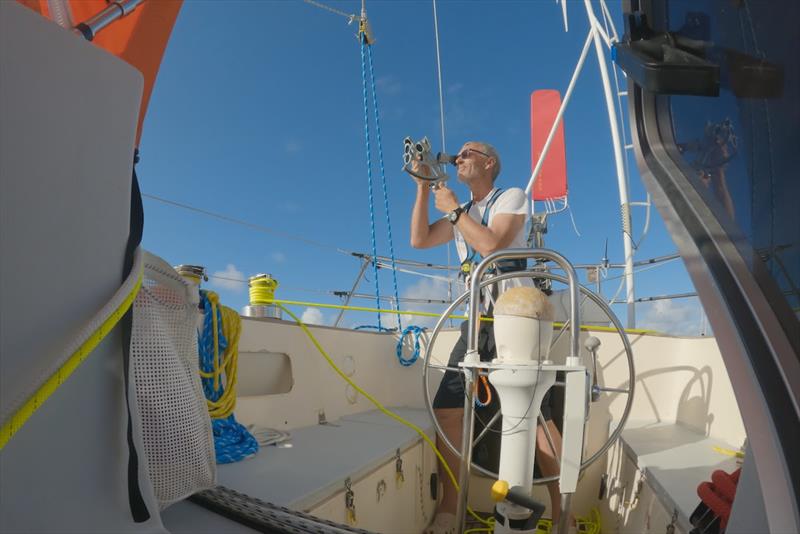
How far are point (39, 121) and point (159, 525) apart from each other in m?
0.59

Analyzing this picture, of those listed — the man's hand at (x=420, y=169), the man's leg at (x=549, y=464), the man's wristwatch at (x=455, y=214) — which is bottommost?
the man's leg at (x=549, y=464)

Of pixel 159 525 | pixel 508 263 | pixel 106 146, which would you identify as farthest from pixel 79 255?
pixel 508 263

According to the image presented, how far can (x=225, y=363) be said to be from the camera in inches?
45.9

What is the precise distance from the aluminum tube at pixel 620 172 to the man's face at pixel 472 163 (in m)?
1.99

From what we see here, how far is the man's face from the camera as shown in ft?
5.71

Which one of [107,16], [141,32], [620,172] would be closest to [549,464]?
[107,16]

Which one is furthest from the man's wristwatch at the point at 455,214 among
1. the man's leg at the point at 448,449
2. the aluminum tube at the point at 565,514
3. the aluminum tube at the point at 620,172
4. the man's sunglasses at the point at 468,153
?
the aluminum tube at the point at 620,172

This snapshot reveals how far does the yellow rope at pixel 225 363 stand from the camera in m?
1.13

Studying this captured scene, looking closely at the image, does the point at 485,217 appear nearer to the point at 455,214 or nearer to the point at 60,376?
the point at 455,214

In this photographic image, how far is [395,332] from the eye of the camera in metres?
2.77

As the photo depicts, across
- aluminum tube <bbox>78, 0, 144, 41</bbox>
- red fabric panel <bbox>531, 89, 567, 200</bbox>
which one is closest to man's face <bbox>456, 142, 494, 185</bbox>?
aluminum tube <bbox>78, 0, 144, 41</bbox>

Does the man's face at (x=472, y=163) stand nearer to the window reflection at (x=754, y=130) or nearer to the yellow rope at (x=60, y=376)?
the window reflection at (x=754, y=130)

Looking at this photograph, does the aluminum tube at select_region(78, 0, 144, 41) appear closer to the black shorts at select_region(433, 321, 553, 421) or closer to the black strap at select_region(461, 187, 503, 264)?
the black strap at select_region(461, 187, 503, 264)

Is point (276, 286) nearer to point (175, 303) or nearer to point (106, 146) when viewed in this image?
point (175, 303)
